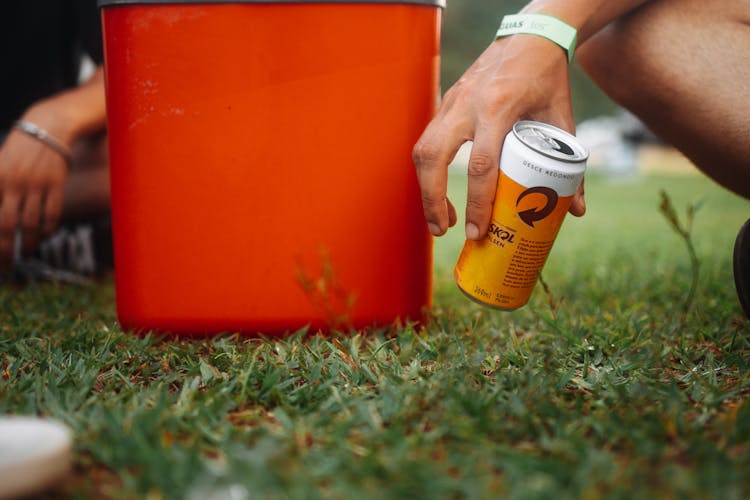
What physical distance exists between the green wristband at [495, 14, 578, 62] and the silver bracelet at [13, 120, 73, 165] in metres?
1.06

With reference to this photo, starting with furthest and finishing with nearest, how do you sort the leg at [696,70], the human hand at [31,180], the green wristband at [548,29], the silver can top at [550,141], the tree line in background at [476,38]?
the tree line in background at [476,38] < the human hand at [31,180] < the leg at [696,70] < the green wristband at [548,29] < the silver can top at [550,141]

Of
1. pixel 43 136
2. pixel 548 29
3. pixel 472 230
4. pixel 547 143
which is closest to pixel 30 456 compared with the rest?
pixel 472 230

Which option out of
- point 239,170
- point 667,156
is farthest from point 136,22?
point 667,156

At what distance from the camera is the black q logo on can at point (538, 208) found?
1224mm

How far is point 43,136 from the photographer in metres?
1.80

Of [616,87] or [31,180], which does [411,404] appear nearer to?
[616,87]

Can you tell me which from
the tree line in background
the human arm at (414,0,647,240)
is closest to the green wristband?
the human arm at (414,0,647,240)

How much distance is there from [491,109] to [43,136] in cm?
109

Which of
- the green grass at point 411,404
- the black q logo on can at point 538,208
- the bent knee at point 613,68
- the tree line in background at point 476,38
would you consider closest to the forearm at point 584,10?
the bent knee at point 613,68

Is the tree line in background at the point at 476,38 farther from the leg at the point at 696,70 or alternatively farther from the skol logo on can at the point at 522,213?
the skol logo on can at the point at 522,213

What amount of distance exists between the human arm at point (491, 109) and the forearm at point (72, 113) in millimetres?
957

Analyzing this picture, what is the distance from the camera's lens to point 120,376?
123cm

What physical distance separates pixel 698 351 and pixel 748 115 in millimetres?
475

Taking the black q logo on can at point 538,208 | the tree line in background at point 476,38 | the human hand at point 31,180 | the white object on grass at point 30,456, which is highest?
the black q logo on can at point 538,208
